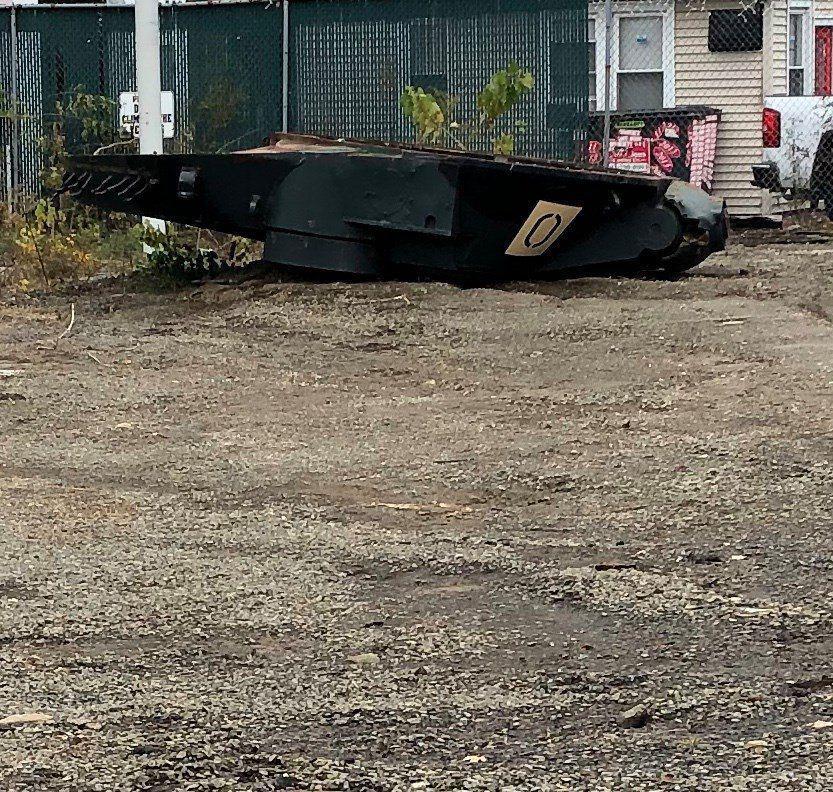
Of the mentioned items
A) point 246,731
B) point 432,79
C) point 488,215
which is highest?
point 432,79

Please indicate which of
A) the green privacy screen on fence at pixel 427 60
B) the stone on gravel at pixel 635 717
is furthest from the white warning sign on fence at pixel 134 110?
the stone on gravel at pixel 635 717

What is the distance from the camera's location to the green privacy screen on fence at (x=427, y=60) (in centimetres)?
1459

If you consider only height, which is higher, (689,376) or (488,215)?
(488,215)

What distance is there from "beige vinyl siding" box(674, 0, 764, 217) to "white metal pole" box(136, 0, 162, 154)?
8.74 m

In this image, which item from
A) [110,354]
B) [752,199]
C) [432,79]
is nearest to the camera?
[110,354]

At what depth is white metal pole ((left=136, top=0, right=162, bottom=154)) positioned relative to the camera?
11.3 metres

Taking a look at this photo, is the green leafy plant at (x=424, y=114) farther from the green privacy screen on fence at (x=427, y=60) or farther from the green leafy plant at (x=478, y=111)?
the green privacy screen on fence at (x=427, y=60)

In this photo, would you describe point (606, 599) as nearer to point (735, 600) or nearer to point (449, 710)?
point (735, 600)

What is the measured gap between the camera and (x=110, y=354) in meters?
7.78

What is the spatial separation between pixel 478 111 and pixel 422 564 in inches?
438

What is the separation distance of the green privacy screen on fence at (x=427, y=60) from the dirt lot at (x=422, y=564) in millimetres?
7256

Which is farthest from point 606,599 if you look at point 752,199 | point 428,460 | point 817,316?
point 752,199

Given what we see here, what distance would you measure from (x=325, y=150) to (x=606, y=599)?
6220 mm

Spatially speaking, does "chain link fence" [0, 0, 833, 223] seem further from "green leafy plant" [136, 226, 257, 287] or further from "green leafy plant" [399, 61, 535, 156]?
"green leafy plant" [136, 226, 257, 287]
